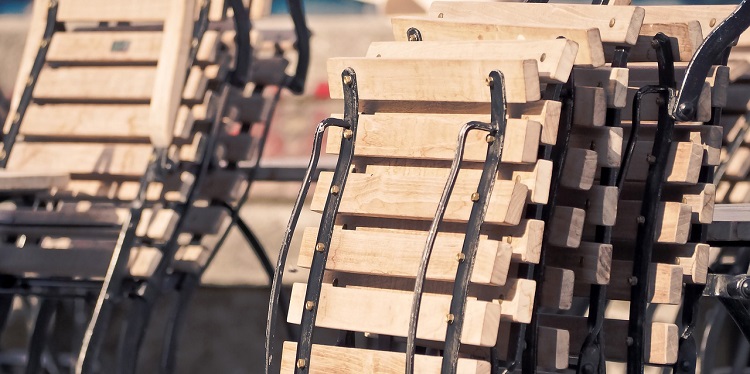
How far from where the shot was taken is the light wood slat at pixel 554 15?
8.80 feet

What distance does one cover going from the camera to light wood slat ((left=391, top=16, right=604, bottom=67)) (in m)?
2.58

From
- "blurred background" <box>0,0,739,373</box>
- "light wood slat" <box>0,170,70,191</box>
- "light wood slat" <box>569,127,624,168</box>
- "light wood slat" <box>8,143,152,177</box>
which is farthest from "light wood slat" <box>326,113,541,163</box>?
"blurred background" <box>0,0,739,373</box>

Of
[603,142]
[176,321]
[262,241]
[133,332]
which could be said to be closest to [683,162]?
[603,142]

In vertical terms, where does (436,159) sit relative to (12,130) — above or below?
below

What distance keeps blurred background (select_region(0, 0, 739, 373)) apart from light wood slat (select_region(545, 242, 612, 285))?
2620mm

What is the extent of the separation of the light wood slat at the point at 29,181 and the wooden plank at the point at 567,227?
6.35 ft

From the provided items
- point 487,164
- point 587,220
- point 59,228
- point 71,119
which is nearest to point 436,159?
point 487,164

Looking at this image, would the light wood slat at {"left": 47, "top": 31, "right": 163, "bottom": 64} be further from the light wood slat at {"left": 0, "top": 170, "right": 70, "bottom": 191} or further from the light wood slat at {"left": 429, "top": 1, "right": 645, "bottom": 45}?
the light wood slat at {"left": 429, "top": 1, "right": 645, "bottom": 45}

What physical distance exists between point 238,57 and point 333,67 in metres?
2.14

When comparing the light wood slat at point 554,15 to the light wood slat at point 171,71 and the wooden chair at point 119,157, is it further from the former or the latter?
the wooden chair at point 119,157

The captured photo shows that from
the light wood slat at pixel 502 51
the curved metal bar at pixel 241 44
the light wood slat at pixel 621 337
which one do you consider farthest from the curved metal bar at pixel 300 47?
the light wood slat at pixel 621 337

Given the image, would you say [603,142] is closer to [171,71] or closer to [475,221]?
[475,221]

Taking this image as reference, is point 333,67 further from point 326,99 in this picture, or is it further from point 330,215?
point 326,99

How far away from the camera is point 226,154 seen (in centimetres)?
491
